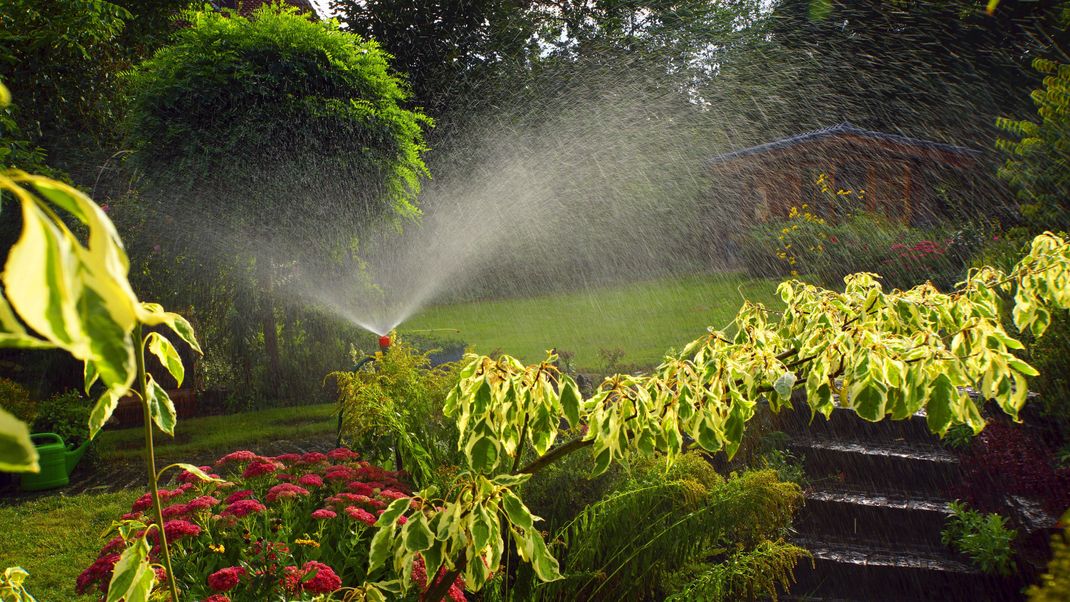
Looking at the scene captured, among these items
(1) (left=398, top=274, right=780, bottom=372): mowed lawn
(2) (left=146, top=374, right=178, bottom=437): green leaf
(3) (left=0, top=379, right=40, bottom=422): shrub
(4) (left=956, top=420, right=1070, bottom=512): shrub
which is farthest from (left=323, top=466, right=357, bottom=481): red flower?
(1) (left=398, top=274, right=780, bottom=372): mowed lawn

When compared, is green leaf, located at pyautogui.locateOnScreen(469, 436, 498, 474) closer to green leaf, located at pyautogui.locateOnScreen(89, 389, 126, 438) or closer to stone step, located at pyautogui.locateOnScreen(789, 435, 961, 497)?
green leaf, located at pyautogui.locateOnScreen(89, 389, 126, 438)

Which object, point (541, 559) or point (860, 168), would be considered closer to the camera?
point (541, 559)

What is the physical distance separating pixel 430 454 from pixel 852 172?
15152 millimetres

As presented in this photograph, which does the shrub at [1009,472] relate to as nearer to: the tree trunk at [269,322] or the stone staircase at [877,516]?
the stone staircase at [877,516]

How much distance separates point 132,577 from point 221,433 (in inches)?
269

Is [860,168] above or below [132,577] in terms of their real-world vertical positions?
below

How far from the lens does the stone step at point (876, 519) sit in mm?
4277

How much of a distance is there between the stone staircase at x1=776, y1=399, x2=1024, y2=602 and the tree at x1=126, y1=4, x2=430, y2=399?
18.2ft

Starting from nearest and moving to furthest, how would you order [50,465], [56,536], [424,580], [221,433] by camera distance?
[424,580], [56,536], [50,465], [221,433]

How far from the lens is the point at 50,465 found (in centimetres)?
627

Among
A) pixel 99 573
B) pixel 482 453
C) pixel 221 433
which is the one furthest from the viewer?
pixel 221 433

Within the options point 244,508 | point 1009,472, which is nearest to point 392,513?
point 244,508

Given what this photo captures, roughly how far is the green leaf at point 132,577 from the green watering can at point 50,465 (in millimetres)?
5592

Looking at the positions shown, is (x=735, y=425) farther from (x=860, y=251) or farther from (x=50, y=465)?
(x=860, y=251)
